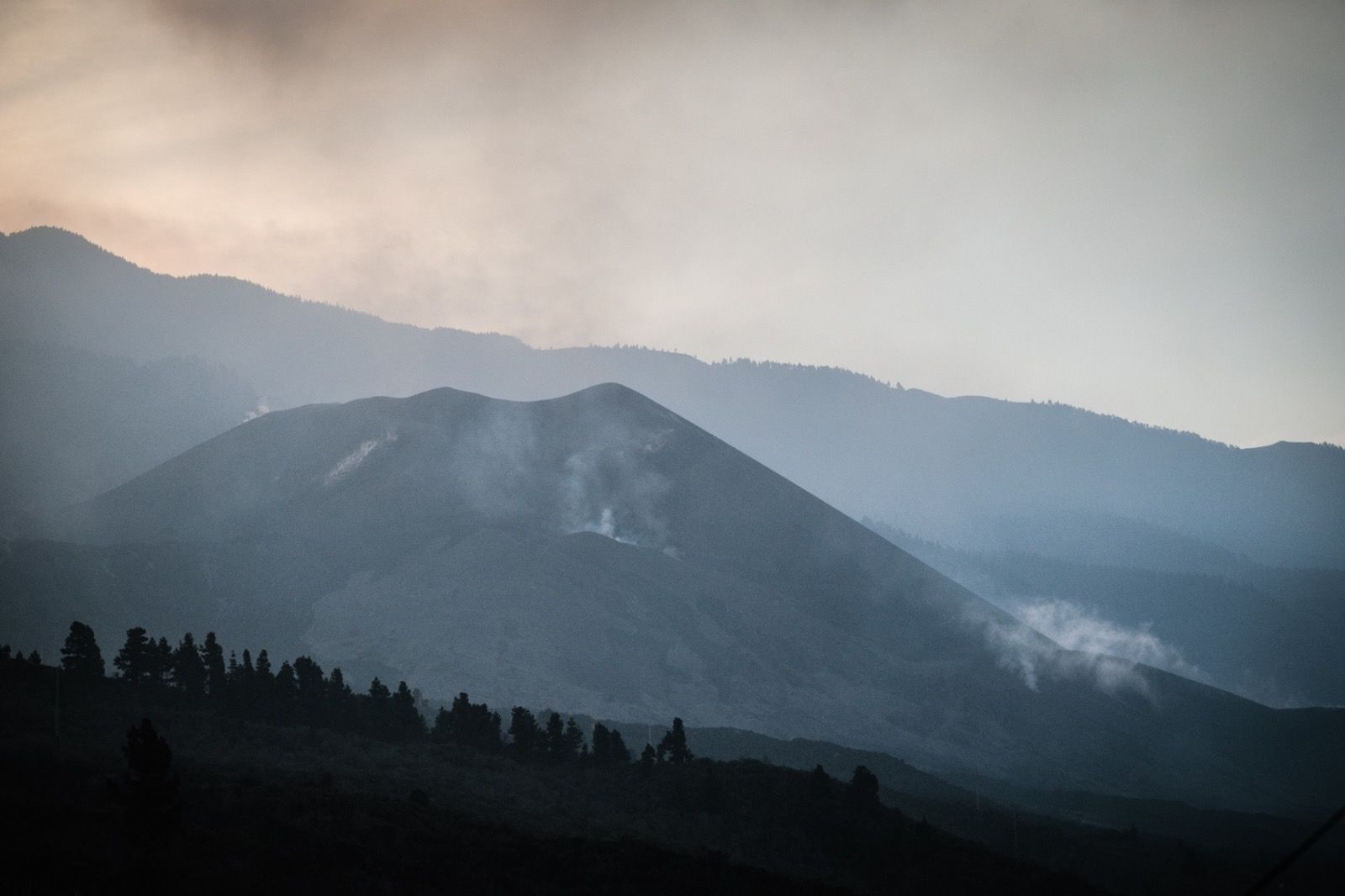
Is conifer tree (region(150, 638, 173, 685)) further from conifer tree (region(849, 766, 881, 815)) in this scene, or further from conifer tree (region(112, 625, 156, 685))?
conifer tree (region(849, 766, 881, 815))

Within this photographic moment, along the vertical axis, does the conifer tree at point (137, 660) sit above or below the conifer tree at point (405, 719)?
above

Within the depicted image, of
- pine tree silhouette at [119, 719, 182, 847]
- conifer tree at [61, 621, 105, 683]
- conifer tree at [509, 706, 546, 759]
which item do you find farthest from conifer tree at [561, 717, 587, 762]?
pine tree silhouette at [119, 719, 182, 847]

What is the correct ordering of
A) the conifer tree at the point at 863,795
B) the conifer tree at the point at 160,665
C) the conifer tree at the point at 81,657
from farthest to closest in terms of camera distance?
the conifer tree at the point at 160,665 < the conifer tree at the point at 81,657 < the conifer tree at the point at 863,795

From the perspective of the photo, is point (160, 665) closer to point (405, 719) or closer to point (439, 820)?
point (405, 719)

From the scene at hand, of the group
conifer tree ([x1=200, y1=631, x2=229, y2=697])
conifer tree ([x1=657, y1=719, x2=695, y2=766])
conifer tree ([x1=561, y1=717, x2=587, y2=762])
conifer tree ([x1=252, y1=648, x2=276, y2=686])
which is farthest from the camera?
conifer tree ([x1=561, y1=717, x2=587, y2=762])

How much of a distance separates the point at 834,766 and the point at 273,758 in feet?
278

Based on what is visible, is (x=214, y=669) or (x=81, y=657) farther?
(x=214, y=669)

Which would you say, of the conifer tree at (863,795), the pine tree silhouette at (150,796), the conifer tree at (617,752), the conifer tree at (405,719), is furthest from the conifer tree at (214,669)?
the conifer tree at (863,795)

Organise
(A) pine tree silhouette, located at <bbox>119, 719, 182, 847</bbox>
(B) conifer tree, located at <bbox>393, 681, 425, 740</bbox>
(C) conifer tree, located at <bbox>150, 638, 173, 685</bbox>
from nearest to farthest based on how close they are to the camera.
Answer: (A) pine tree silhouette, located at <bbox>119, 719, 182, 847</bbox>
(C) conifer tree, located at <bbox>150, 638, 173, 685</bbox>
(B) conifer tree, located at <bbox>393, 681, 425, 740</bbox>

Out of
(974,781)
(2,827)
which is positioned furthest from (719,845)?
(974,781)

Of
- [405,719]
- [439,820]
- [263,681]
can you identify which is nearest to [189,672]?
[263,681]

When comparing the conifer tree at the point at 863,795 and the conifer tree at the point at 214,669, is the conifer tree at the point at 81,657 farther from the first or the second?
the conifer tree at the point at 863,795

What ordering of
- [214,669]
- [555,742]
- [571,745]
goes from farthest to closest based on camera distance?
[571,745]
[555,742]
[214,669]

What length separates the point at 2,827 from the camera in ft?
168
